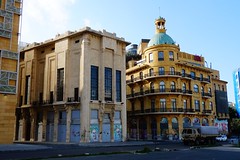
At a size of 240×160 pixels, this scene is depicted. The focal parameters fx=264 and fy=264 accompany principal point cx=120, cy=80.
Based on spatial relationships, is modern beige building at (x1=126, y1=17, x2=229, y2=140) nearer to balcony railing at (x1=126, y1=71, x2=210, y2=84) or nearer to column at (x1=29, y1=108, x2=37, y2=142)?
balcony railing at (x1=126, y1=71, x2=210, y2=84)

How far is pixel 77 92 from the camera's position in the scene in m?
42.8

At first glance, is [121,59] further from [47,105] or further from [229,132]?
[229,132]

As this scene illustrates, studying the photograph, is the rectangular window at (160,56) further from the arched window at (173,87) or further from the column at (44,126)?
the column at (44,126)

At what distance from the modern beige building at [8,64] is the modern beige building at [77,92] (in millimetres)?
11270

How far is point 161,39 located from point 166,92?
11557 mm

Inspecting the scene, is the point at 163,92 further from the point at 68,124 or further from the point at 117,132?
the point at 68,124

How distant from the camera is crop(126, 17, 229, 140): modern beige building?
5284 centimetres

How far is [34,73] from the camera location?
50188mm

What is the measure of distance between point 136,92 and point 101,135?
19766 millimetres

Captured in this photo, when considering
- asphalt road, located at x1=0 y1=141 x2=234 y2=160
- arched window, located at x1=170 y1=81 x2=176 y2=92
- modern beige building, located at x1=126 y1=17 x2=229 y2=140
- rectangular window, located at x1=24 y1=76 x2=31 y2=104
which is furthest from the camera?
arched window, located at x1=170 y1=81 x2=176 y2=92

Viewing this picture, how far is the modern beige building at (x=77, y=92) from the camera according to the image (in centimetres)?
4191

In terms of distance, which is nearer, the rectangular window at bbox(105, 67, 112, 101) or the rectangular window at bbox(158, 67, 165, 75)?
the rectangular window at bbox(105, 67, 112, 101)

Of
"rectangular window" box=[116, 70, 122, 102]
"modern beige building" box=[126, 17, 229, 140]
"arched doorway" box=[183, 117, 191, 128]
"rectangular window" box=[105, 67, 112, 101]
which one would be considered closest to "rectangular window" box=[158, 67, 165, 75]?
"modern beige building" box=[126, 17, 229, 140]

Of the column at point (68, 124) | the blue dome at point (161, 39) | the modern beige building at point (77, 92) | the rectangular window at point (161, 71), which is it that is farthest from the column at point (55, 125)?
the blue dome at point (161, 39)
